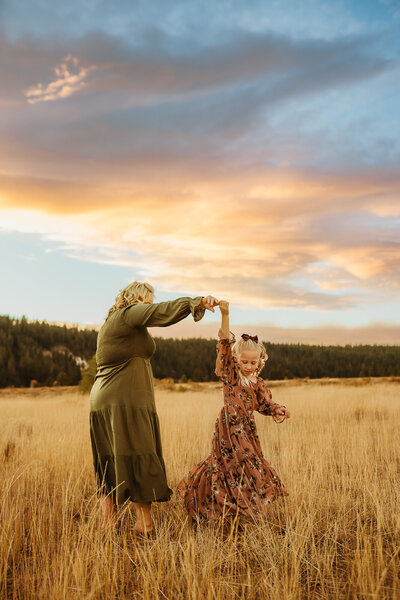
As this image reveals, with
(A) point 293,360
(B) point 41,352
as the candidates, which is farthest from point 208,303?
(A) point 293,360

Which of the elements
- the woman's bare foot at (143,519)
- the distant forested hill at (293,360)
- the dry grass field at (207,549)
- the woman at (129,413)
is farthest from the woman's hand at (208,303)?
the distant forested hill at (293,360)

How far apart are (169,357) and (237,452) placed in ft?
159

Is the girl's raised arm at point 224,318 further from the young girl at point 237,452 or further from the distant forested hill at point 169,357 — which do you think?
the distant forested hill at point 169,357

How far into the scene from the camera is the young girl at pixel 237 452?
4254 mm

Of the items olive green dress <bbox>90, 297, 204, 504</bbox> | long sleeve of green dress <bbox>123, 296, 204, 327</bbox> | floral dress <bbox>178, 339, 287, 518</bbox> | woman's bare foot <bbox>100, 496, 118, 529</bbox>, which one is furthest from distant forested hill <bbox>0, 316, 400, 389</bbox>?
long sleeve of green dress <bbox>123, 296, 204, 327</bbox>

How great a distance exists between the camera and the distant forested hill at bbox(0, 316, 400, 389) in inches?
1665

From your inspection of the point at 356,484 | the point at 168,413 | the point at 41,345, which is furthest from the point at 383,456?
the point at 41,345

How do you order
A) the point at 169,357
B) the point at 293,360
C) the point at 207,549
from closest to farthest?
the point at 207,549
the point at 169,357
the point at 293,360

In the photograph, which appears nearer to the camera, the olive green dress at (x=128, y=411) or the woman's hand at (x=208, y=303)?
the woman's hand at (x=208, y=303)

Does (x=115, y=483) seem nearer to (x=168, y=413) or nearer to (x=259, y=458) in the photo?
(x=259, y=458)

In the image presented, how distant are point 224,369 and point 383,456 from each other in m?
4.57

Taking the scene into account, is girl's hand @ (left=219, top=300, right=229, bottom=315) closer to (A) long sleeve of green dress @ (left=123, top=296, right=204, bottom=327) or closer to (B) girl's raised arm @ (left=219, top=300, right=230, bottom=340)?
(B) girl's raised arm @ (left=219, top=300, right=230, bottom=340)

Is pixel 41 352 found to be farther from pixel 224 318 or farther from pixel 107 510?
pixel 224 318

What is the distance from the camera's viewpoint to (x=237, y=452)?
4309mm
